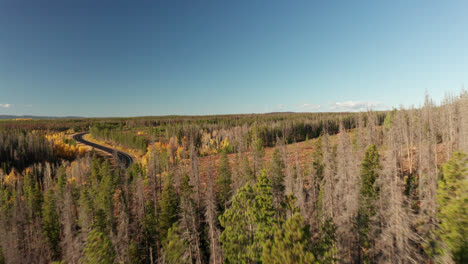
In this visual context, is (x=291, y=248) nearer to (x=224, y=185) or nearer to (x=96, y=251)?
(x=96, y=251)

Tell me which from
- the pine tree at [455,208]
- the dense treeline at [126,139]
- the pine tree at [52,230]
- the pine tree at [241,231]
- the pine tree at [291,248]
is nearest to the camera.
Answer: the pine tree at [291,248]

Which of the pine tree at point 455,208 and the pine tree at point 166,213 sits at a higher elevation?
the pine tree at point 455,208

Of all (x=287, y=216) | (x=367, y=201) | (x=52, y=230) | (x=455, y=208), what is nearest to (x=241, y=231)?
(x=287, y=216)

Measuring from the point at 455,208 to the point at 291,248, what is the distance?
1651 centimetres

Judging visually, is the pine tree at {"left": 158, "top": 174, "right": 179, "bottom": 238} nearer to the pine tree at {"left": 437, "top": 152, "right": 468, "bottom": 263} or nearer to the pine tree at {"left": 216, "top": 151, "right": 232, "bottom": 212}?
the pine tree at {"left": 216, "top": 151, "right": 232, "bottom": 212}

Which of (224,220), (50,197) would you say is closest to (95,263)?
(224,220)

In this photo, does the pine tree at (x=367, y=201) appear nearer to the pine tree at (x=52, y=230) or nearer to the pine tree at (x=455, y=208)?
the pine tree at (x=455, y=208)

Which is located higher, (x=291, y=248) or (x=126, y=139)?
(x=291, y=248)

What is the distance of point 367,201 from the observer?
2739cm

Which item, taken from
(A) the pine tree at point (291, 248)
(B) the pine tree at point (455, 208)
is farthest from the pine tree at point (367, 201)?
(A) the pine tree at point (291, 248)

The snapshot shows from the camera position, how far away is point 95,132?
197500 mm

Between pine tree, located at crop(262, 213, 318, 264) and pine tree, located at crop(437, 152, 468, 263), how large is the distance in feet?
46.4

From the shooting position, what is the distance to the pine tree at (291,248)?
1080 centimetres

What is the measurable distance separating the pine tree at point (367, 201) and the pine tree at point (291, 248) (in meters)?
15.8
